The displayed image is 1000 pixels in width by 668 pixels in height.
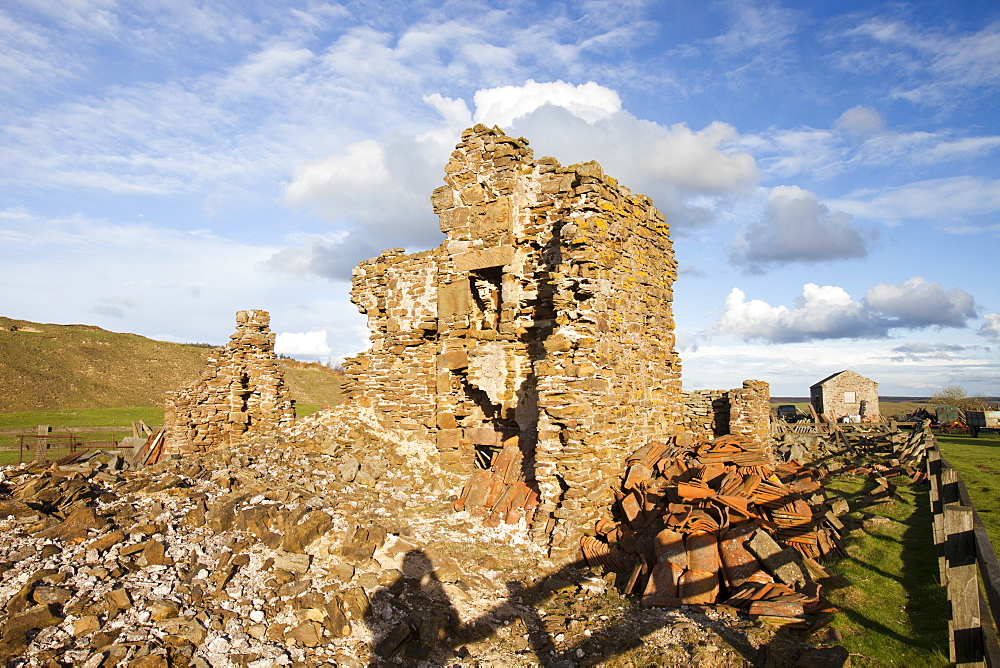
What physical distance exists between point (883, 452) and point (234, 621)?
838 inches

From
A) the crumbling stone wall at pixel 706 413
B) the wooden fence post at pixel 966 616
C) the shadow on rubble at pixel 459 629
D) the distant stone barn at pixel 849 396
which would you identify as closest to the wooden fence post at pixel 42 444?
the shadow on rubble at pixel 459 629

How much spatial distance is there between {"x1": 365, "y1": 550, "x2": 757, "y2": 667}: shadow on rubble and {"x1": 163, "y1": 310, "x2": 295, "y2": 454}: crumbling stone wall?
8.57 meters

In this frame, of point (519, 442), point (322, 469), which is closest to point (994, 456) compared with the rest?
point (519, 442)

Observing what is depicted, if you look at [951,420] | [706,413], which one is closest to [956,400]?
[951,420]

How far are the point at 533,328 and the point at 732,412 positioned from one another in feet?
15.3

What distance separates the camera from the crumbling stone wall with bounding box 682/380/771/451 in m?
12.0

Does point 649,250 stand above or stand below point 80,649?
above

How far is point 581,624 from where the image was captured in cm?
684

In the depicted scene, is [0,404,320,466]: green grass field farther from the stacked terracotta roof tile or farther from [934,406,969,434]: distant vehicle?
[934,406,969,434]: distant vehicle

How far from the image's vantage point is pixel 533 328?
11.8m

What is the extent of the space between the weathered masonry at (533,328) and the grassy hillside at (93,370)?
21.7 metres

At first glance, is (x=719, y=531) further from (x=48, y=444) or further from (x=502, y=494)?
(x=48, y=444)

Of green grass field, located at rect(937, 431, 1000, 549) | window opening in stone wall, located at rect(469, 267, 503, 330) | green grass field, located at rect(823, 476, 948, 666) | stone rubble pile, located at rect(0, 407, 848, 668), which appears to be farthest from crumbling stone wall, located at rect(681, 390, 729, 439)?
stone rubble pile, located at rect(0, 407, 848, 668)

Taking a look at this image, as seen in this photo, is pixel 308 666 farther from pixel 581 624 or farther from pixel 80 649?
pixel 581 624
